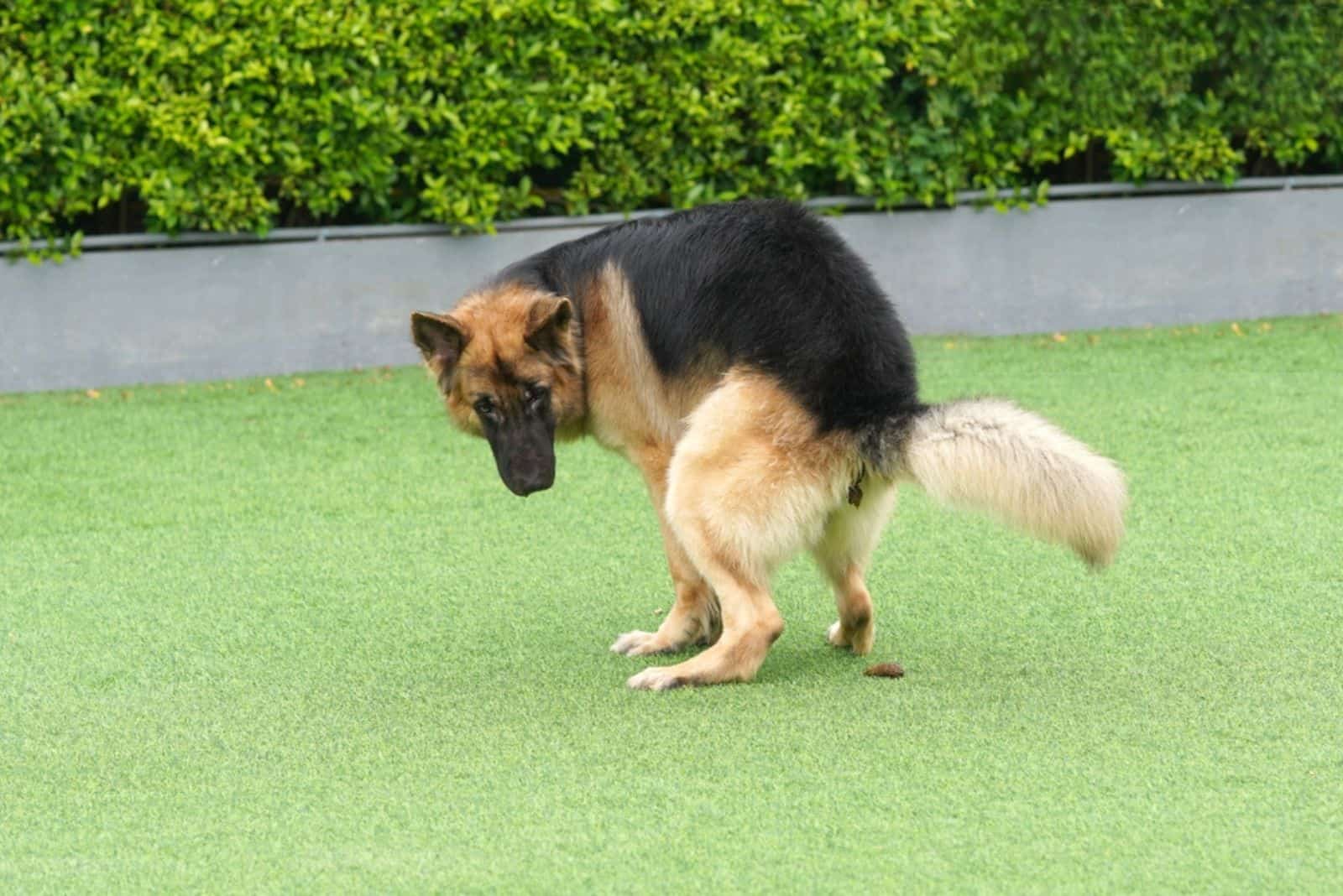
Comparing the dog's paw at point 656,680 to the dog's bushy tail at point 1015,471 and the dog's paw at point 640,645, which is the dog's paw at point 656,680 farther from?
the dog's bushy tail at point 1015,471

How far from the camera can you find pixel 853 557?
4.75 meters

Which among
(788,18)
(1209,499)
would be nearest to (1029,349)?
(788,18)

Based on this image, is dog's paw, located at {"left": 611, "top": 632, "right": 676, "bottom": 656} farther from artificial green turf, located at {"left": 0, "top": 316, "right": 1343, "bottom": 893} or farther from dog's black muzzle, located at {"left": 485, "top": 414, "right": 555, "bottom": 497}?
dog's black muzzle, located at {"left": 485, "top": 414, "right": 555, "bottom": 497}

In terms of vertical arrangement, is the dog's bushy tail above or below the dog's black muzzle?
above

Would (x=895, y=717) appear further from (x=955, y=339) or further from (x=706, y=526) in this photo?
(x=955, y=339)

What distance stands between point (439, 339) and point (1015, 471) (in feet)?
5.31

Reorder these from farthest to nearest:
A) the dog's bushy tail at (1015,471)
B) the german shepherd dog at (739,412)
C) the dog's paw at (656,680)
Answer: the dog's paw at (656,680) < the german shepherd dog at (739,412) < the dog's bushy tail at (1015,471)

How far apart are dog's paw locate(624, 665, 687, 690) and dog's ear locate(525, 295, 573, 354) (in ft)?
2.96

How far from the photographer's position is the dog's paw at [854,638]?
4.79m

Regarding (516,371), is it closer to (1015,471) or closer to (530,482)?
(530,482)

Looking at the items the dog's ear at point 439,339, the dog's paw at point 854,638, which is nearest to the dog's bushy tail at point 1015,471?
the dog's paw at point 854,638

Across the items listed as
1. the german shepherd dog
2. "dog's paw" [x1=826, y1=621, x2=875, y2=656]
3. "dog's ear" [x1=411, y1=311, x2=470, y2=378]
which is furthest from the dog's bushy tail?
"dog's ear" [x1=411, y1=311, x2=470, y2=378]

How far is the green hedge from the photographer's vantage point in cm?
902

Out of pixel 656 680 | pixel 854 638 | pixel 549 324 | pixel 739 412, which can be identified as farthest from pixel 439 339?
pixel 854 638
